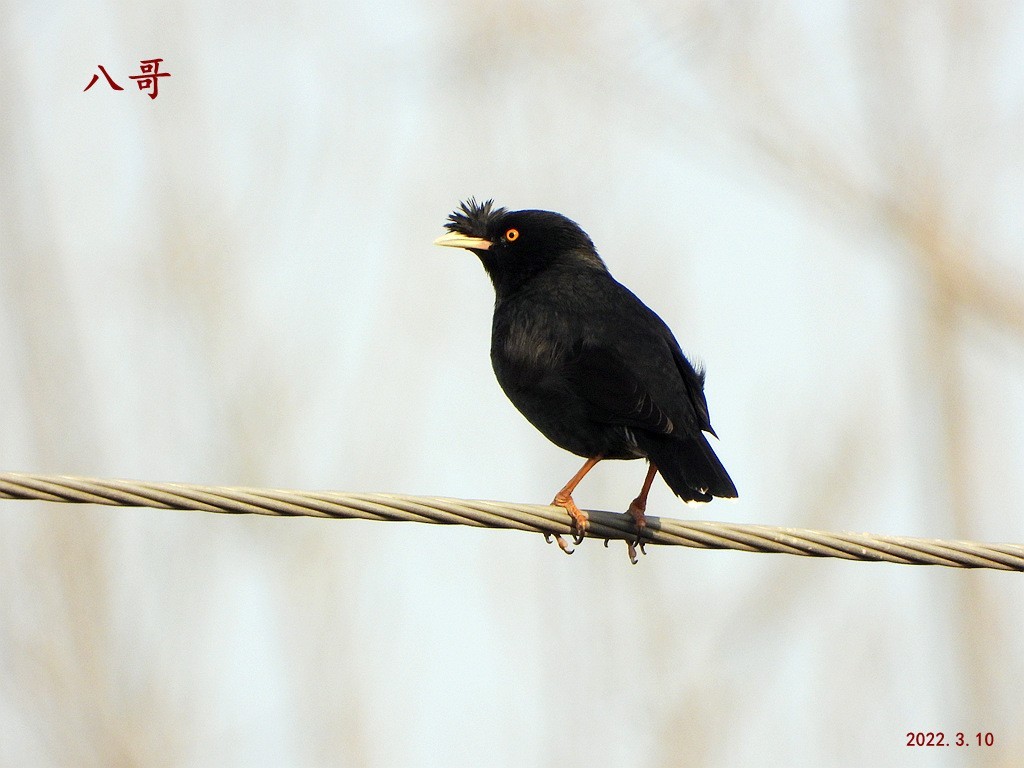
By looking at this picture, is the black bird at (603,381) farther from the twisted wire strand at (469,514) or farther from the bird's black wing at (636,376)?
the twisted wire strand at (469,514)

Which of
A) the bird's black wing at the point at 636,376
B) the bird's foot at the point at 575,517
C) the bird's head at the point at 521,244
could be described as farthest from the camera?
the bird's head at the point at 521,244

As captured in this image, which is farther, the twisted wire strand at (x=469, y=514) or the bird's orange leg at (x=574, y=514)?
the bird's orange leg at (x=574, y=514)

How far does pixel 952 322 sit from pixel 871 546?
601 cm

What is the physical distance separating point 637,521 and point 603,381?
36.5 inches

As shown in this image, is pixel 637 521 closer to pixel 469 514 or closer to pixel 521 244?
pixel 469 514

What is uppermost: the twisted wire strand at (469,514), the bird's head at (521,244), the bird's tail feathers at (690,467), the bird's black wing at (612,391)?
the bird's head at (521,244)

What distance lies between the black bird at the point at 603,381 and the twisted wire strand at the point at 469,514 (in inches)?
28.0

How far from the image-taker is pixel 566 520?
4.86 m

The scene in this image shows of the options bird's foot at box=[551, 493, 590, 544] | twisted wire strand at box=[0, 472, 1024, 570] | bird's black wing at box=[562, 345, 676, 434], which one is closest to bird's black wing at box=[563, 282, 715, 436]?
bird's black wing at box=[562, 345, 676, 434]

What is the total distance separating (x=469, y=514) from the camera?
14.1 feet

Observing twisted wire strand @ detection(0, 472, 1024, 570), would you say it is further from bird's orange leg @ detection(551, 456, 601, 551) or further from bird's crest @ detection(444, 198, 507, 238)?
bird's crest @ detection(444, 198, 507, 238)

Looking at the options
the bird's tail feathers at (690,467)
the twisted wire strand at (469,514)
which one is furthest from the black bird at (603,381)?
the twisted wire strand at (469,514)

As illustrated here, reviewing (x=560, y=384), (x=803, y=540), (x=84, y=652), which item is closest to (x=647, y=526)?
(x=803, y=540)

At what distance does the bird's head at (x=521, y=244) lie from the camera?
776cm
